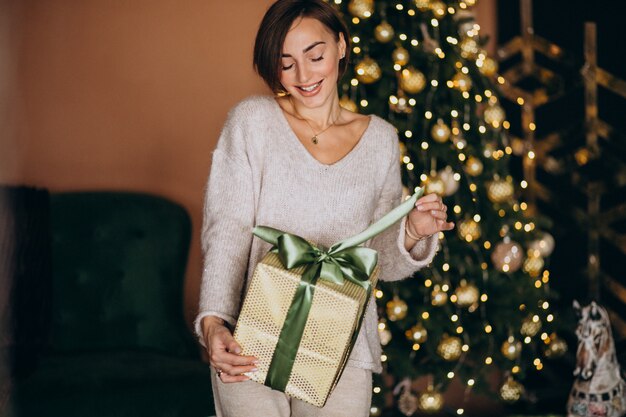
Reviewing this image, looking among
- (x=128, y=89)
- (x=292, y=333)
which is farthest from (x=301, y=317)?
(x=128, y=89)

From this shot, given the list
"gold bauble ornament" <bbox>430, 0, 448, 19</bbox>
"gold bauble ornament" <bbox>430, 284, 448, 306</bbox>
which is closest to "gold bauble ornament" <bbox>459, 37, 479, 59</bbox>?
"gold bauble ornament" <bbox>430, 0, 448, 19</bbox>

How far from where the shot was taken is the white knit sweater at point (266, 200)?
1466mm

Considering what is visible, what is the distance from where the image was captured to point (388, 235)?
166 cm

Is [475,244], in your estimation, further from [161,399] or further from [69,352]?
[69,352]

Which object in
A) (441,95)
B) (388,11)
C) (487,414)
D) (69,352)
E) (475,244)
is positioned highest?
(388,11)

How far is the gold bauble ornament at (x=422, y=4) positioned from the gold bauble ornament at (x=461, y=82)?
24 cm

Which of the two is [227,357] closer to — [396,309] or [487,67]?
[396,309]

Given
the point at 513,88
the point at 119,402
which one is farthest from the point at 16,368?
the point at 513,88

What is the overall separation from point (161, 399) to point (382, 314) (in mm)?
764

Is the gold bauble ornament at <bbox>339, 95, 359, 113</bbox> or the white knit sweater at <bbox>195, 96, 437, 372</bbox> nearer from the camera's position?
the white knit sweater at <bbox>195, 96, 437, 372</bbox>

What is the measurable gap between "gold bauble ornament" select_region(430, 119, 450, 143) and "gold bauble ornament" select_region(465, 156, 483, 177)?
114 mm

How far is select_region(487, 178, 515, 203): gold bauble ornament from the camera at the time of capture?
2.72 meters

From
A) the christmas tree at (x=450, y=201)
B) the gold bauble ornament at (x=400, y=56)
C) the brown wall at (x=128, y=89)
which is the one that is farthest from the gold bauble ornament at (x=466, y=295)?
the brown wall at (x=128, y=89)

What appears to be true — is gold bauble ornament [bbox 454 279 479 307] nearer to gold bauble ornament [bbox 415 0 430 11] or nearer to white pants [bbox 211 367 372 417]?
gold bauble ornament [bbox 415 0 430 11]
